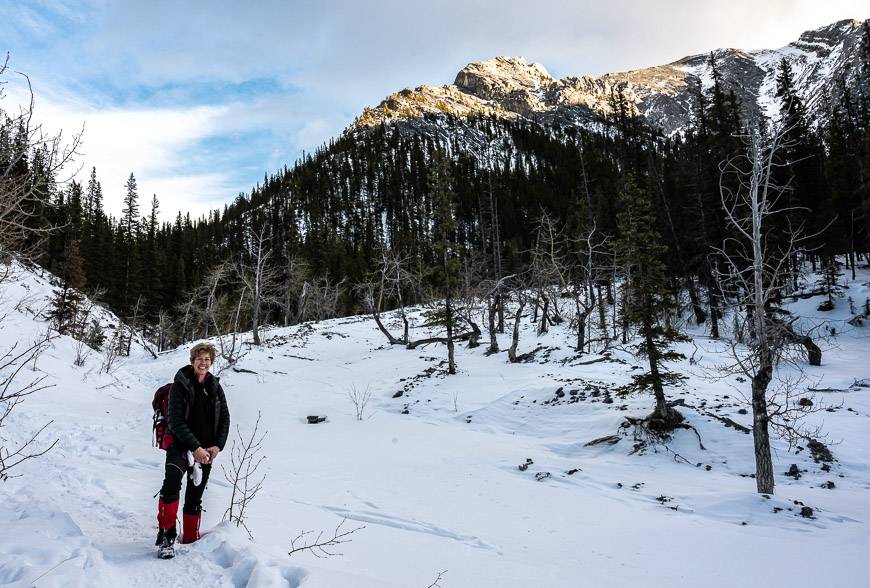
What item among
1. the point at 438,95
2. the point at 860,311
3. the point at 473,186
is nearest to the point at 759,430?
the point at 860,311

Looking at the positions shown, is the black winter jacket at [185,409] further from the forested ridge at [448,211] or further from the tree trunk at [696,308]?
the tree trunk at [696,308]

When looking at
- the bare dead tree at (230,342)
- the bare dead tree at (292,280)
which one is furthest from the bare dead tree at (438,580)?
the bare dead tree at (292,280)

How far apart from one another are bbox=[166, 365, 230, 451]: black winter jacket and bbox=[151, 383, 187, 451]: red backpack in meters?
A: 0.08

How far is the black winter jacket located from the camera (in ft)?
13.2

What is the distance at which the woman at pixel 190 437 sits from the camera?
13.0 ft

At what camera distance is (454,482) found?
340 inches

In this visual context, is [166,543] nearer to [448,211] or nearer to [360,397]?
[360,397]

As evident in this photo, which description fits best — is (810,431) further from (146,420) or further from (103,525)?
(146,420)

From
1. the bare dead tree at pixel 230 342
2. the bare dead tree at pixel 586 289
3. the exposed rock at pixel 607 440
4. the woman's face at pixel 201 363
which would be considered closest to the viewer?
the woman's face at pixel 201 363

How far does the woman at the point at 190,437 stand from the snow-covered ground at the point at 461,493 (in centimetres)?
25

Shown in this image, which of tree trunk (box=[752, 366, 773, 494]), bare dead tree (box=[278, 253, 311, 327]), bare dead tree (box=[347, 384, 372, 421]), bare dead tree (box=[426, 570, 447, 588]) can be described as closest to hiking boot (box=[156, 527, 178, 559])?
bare dead tree (box=[426, 570, 447, 588])

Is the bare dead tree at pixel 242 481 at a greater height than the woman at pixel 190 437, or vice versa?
the woman at pixel 190 437

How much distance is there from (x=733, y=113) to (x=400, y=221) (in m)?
75.4

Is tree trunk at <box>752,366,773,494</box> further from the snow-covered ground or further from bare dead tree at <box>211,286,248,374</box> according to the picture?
bare dead tree at <box>211,286,248,374</box>
